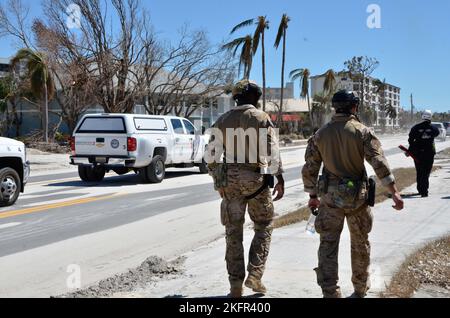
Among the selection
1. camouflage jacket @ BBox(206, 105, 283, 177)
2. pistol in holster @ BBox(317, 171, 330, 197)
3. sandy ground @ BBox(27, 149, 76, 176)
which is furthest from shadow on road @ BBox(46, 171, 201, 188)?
pistol in holster @ BBox(317, 171, 330, 197)


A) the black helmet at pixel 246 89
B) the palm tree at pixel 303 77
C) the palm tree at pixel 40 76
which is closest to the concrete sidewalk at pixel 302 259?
the black helmet at pixel 246 89

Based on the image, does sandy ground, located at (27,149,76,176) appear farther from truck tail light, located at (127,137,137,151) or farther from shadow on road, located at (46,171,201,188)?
truck tail light, located at (127,137,137,151)

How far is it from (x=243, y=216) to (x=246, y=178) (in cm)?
35

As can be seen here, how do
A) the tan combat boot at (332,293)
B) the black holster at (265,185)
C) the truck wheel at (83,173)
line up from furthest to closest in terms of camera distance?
the truck wheel at (83,173) < the black holster at (265,185) < the tan combat boot at (332,293)

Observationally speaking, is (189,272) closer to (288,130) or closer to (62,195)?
(62,195)

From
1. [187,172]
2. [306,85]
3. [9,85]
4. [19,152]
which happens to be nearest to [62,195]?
[19,152]

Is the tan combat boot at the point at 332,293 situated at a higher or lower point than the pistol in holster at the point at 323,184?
lower

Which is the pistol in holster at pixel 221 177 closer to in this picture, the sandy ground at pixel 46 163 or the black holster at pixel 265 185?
the black holster at pixel 265 185

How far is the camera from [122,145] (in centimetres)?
1531

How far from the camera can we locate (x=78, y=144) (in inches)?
620

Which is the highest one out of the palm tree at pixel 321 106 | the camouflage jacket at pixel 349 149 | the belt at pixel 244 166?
the palm tree at pixel 321 106

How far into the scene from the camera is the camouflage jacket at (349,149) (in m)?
4.86

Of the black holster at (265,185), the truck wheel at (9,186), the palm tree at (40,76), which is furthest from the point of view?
the palm tree at (40,76)
